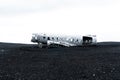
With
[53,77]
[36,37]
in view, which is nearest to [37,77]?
[53,77]

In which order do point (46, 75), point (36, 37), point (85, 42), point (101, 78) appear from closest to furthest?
1. point (101, 78)
2. point (46, 75)
3. point (36, 37)
4. point (85, 42)

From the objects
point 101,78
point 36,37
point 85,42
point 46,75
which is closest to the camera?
point 101,78

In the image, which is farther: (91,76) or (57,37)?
(57,37)

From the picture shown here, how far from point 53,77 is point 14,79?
2452 mm

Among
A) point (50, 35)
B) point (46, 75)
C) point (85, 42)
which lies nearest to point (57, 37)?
point (50, 35)

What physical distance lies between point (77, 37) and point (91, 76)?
53428 mm

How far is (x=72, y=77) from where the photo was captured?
2173 centimetres

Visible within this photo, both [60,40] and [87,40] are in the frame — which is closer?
[60,40]

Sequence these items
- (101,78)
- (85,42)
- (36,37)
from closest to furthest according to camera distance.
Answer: (101,78) → (36,37) → (85,42)

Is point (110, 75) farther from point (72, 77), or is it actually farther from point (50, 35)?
point (50, 35)

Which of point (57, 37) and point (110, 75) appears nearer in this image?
point (110, 75)

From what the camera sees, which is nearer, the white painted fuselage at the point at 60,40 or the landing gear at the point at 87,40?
the white painted fuselage at the point at 60,40

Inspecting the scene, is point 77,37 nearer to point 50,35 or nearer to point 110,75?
point 50,35

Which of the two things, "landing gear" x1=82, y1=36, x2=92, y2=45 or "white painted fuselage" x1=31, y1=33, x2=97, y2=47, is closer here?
"white painted fuselage" x1=31, y1=33, x2=97, y2=47
